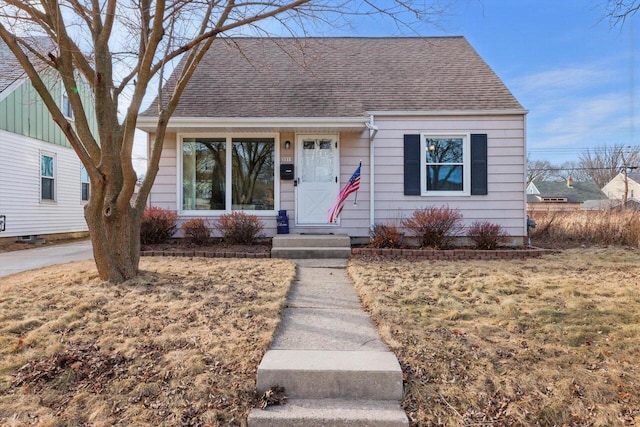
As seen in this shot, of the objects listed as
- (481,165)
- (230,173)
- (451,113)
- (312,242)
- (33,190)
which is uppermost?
(451,113)

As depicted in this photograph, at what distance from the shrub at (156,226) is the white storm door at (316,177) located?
2.67 m

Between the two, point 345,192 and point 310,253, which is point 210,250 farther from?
point 345,192

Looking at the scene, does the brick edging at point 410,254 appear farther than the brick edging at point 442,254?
No

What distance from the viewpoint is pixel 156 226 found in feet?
23.4

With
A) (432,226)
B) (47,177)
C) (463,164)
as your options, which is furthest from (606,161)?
(47,177)

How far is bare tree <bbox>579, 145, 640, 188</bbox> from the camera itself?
1401 inches

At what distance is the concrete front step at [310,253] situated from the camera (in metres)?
6.52

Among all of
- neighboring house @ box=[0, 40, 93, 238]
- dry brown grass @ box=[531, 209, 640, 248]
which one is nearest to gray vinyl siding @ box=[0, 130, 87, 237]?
neighboring house @ box=[0, 40, 93, 238]

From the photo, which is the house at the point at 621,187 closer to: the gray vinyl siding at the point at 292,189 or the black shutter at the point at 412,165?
the black shutter at the point at 412,165

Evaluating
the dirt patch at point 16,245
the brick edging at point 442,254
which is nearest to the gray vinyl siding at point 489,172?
the brick edging at point 442,254

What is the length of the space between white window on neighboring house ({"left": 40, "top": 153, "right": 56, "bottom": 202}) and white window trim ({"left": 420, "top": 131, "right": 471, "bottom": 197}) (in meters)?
11.6

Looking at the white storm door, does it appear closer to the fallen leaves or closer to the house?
the fallen leaves

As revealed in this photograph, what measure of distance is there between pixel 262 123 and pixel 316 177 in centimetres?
168

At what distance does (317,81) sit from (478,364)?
25.7ft
